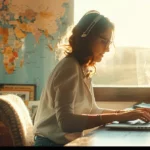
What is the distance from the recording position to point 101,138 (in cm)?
112

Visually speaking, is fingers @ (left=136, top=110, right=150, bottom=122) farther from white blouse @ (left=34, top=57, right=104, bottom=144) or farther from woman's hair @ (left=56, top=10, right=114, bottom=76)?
woman's hair @ (left=56, top=10, right=114, bottom=76)

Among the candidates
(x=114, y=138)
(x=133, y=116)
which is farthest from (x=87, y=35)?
Answer: (x=114, y=138)

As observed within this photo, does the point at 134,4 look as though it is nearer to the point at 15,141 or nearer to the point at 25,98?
the point at 25,98

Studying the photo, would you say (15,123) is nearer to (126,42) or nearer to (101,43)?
(101,43)

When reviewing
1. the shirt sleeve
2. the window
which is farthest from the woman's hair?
the window

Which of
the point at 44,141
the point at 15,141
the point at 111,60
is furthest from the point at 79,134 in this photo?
the point at 111,60

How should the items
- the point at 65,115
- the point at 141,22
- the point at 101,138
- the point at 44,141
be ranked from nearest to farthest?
1. the point at 101,138
2. the point at 65,115
3. the point at 44,141
4. the point at 141,22

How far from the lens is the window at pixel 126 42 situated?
263cm

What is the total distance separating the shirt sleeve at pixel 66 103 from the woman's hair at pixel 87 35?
0.16 m

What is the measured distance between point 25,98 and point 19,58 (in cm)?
32

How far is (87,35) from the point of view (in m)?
1.52

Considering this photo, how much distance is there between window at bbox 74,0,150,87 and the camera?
104 inches

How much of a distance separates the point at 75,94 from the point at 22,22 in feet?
4.84

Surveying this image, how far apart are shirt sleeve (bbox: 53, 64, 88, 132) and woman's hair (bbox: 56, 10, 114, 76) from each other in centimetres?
16
